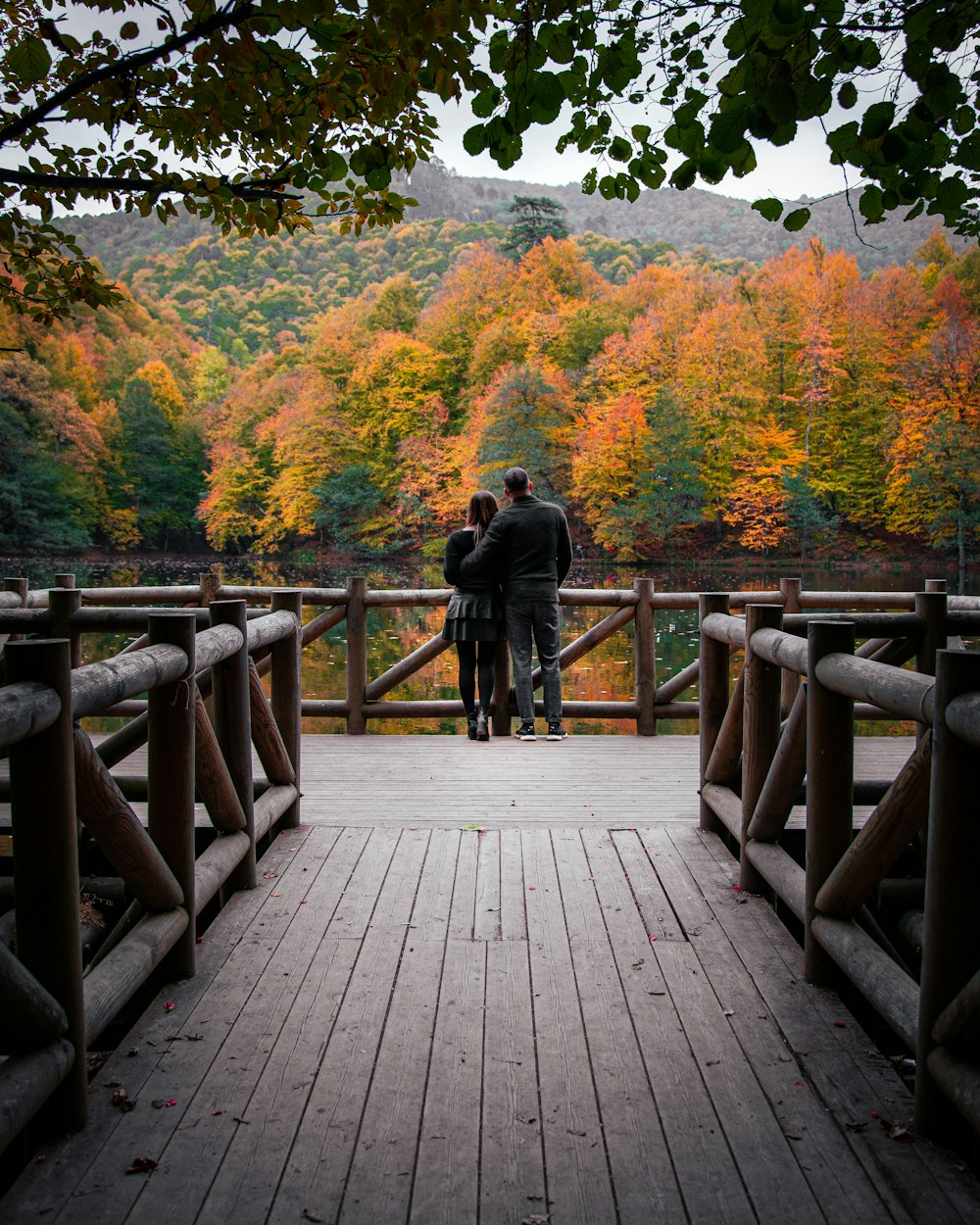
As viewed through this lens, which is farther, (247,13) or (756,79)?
(247,13)

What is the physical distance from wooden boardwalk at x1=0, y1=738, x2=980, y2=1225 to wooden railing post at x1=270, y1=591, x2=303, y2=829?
573 mm

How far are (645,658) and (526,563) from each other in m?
1.34

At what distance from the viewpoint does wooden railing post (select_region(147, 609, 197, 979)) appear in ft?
9.64

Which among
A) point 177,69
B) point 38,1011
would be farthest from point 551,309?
point 38,1011

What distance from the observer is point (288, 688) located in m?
4.69

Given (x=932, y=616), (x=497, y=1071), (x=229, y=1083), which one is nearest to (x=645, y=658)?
(x=932, y=616)

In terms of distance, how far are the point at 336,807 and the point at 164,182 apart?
3.19 meters

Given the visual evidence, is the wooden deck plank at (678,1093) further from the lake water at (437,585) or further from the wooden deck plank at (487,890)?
the lake water at (437,585)

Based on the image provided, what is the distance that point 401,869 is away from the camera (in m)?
4.10

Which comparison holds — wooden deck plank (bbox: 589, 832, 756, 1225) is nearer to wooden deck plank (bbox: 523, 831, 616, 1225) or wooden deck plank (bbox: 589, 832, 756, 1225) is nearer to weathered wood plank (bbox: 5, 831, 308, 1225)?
wooden deck plank (bbox: 523, 831, 616, 1225)

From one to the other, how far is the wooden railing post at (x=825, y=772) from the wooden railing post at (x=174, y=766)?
185 cm

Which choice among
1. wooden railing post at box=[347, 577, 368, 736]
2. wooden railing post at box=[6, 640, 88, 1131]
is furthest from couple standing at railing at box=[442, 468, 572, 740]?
wooden railing post at box=[6, 640, 88, 1131]

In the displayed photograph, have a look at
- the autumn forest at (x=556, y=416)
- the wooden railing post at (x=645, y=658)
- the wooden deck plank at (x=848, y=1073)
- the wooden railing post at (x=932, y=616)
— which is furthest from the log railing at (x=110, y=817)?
the autumn forest at (x=556, y=416)

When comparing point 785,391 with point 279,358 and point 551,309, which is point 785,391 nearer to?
point 551,309
